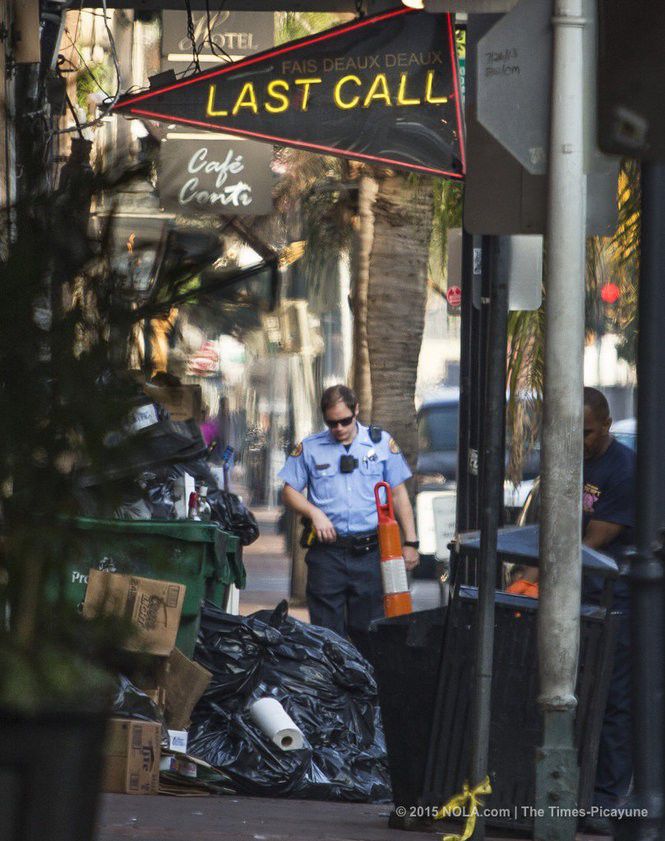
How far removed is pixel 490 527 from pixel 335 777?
244cm

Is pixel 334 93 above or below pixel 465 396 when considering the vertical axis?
above

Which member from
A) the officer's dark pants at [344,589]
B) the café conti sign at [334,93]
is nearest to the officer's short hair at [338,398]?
the officer's dark pants at [344,589]

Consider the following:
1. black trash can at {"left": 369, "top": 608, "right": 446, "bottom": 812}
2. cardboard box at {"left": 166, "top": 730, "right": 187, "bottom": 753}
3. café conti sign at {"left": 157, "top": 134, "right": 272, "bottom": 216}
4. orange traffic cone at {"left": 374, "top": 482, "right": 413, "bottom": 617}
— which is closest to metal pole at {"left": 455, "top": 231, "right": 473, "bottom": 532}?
orange traffic cone at {"left": 374, "top": 482, "right": 413, "bottom": 617}

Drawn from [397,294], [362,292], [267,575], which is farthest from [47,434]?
[267,575]

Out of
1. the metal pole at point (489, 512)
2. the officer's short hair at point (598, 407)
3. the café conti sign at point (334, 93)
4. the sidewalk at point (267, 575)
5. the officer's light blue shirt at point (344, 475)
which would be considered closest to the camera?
the metal pole at point (489, 512)

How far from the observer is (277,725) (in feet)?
22.6

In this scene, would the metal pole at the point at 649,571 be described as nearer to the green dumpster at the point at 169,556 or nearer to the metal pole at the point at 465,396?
the green dumpster at the point at 169,556

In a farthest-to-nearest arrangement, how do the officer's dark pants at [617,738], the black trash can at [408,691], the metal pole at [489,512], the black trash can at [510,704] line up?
the officer's dark pants at [617,738] < the black trash can at [408,691] < the black trash can at [510,704] < the metal pole at [489,512]

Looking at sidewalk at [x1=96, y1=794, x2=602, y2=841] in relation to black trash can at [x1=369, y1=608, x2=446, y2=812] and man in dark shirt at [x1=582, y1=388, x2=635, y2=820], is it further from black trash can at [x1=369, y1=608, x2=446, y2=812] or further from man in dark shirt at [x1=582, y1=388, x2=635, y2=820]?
man in dark shirt at [x1=582, y1=388, x2=635, y2=820]

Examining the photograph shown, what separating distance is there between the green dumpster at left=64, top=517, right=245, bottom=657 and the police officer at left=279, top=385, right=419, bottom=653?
2.34ft

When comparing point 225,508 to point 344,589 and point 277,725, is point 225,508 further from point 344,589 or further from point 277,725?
point 277,725

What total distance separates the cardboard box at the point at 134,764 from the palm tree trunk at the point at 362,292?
28.4 ft

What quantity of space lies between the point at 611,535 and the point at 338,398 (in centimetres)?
296

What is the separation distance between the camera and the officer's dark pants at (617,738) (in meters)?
6.45
